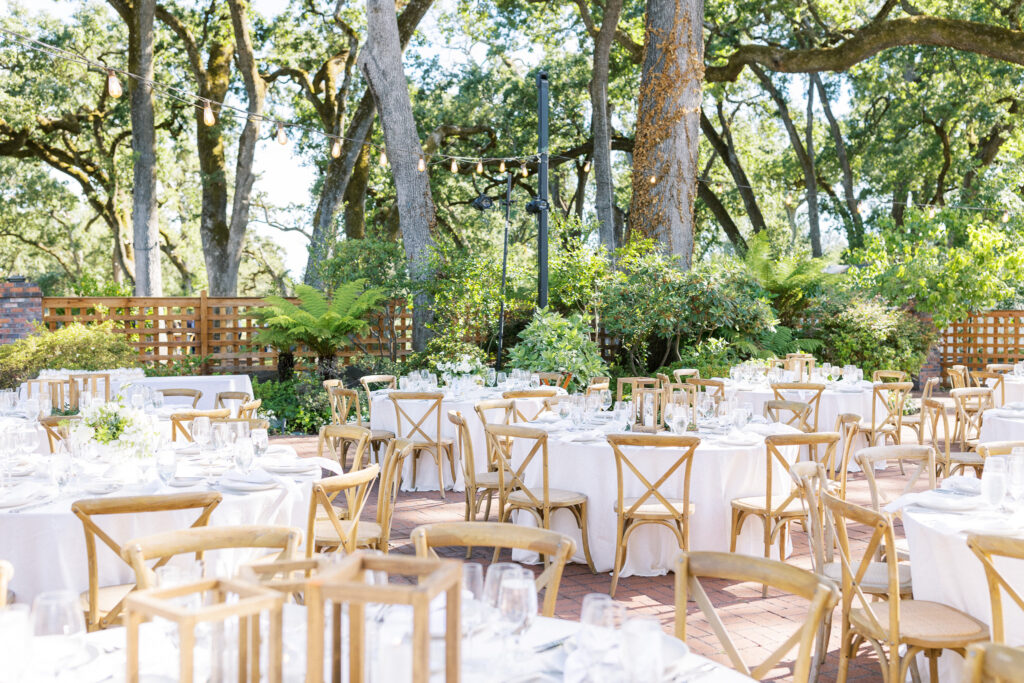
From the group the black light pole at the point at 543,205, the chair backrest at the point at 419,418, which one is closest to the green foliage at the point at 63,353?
the chair backrest at the point at 419,418

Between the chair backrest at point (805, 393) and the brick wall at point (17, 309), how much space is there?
1085 centimetres

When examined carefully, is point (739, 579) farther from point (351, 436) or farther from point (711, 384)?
point (711, 384)

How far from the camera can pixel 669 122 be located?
14117 mm

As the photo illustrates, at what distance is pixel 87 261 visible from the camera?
30.0m

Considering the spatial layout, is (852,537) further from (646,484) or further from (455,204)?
(455,204)

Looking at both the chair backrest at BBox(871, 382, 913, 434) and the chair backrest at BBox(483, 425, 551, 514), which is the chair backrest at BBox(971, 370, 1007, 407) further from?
the chair backrest at BBox(483, 425, 551, 514)

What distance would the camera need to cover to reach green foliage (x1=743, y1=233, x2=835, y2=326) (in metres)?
14.9

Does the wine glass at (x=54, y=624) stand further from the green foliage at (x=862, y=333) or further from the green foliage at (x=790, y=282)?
the green foliage at (x=790, y=282)

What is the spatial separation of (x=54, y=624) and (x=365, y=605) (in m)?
0.88

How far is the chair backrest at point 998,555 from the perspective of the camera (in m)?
2.74

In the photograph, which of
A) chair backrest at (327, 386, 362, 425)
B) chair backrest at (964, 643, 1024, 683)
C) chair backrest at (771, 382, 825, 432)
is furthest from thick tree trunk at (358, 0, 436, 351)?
chair backrest at (964, 643, 1024, 683)

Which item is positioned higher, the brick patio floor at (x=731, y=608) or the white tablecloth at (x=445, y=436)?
the white tablecloth at (x=445, y=436)

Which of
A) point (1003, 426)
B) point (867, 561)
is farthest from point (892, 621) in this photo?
point (1003, 426)

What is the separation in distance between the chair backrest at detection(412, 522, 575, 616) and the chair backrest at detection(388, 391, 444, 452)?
495cm
